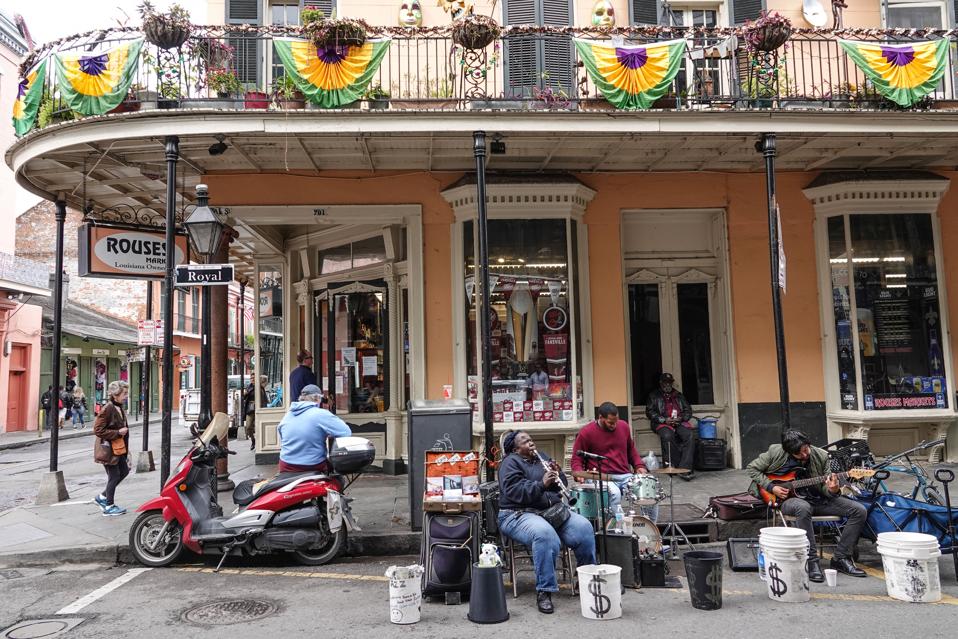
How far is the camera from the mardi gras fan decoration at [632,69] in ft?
27.3

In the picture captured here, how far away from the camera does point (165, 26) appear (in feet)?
27.0

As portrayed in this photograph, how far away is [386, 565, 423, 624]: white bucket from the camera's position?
16.2 feet

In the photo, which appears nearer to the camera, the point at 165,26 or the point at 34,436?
the point at 165,26

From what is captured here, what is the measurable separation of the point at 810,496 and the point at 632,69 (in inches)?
201

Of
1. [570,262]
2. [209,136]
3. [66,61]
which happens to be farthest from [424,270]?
[66,61]

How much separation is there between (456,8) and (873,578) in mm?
8768

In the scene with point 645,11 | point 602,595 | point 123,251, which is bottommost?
point 602,595

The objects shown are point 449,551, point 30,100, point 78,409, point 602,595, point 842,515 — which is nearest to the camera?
point 602,595

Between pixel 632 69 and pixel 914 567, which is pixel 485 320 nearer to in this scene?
pixel 632 69

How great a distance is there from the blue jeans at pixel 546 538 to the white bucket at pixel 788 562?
133cm

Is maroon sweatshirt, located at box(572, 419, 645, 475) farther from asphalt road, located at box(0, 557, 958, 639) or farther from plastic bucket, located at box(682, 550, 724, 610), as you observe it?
plastic bucket, located at box(682, 550, 724, 610)

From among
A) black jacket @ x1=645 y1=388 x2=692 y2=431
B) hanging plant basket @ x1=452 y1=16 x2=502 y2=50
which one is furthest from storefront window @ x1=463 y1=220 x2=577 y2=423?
hanging plant basket @ x1=452 y1=16 x2=502 y2=50

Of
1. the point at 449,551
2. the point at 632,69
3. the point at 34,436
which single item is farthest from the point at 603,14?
the point at 34,436

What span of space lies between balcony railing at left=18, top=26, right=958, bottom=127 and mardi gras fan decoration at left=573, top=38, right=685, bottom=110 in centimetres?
38
